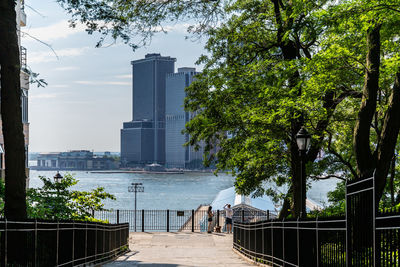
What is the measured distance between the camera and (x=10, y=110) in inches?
440

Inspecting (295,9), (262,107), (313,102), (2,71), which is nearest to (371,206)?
(295,9)

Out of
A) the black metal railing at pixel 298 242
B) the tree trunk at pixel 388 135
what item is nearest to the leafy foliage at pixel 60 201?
the black metal railing at pixel 298 242

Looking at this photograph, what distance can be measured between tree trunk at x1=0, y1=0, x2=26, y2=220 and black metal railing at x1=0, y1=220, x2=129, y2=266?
1397 millimetres

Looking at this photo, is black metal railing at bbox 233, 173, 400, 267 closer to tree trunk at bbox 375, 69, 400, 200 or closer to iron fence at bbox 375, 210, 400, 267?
iron fence at bbox 375, 210, 400, 267

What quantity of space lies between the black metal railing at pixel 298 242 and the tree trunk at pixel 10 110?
5.62 meters

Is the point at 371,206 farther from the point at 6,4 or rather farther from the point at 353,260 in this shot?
the point at 6,4

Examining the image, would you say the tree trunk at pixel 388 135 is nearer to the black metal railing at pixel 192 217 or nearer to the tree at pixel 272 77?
the tree at pixel 272 77

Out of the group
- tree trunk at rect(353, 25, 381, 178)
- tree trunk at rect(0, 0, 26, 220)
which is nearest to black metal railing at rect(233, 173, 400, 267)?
tree trunk at rect(353, 25, 381, 178)

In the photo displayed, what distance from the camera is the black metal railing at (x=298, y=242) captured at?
7368 mm

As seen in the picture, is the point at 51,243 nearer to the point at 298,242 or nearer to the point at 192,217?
the point at 298,242

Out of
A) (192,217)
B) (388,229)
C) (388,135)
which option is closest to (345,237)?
(388,229)

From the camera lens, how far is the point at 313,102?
15.9m

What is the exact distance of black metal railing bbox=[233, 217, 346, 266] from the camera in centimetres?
737

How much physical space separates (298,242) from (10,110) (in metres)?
6.41
